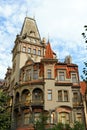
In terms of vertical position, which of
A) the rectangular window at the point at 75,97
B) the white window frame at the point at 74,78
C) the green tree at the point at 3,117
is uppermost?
the white window frame at the point at 74,78

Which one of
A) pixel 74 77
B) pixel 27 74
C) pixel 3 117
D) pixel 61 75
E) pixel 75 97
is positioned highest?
pixel 27 74

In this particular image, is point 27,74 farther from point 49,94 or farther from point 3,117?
point 3,117

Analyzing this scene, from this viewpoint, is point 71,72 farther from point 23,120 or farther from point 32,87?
point 23,120

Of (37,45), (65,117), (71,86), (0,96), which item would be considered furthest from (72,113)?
(37,45)

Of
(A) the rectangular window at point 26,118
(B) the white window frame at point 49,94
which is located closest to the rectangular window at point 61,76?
(B) the white window frame at point 49,94

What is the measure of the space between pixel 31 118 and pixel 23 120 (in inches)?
77.3

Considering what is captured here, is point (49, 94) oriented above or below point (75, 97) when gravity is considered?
above

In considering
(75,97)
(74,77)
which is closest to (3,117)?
(75,97)

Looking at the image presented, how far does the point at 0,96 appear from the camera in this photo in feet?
127

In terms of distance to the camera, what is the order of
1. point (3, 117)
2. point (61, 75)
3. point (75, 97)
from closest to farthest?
point (3, 117)
point (75, 97)
point (61, 75)

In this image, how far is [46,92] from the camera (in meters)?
44.2

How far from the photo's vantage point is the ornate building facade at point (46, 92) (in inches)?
1700

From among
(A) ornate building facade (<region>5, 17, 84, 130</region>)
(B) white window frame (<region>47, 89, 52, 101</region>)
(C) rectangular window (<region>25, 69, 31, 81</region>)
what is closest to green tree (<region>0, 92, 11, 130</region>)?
(A) ornate building facade (<region>5, 17, 84, 130</region>)

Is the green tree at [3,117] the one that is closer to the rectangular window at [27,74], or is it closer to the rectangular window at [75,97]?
the rectangular window at [27,74]
